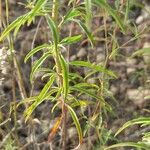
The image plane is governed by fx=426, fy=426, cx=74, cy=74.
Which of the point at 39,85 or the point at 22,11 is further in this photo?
the point at 22,11

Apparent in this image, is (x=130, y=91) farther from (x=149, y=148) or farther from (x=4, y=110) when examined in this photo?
(x=149, y=148)

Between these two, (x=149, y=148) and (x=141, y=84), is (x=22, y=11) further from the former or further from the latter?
(x=149, y=148)

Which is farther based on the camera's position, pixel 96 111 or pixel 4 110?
pixel 4 110

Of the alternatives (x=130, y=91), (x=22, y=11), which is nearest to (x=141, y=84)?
(x=130, y=91)

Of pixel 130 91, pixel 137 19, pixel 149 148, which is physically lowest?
pixel 130 91

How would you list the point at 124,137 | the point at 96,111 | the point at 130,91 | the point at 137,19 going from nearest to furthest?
1. the point at 96,111
2. the point at 124,137
3. the point at 130,91
4. the point at 137,19

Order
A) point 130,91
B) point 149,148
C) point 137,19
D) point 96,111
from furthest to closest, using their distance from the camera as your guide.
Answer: point 137,19 → point 130,91 → point 96,111 → point 149,148

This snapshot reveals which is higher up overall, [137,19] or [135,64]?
[137,19]

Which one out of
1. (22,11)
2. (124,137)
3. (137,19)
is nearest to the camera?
(124,137)

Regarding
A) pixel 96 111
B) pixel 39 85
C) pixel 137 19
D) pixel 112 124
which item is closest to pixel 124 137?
pixel 112 124
